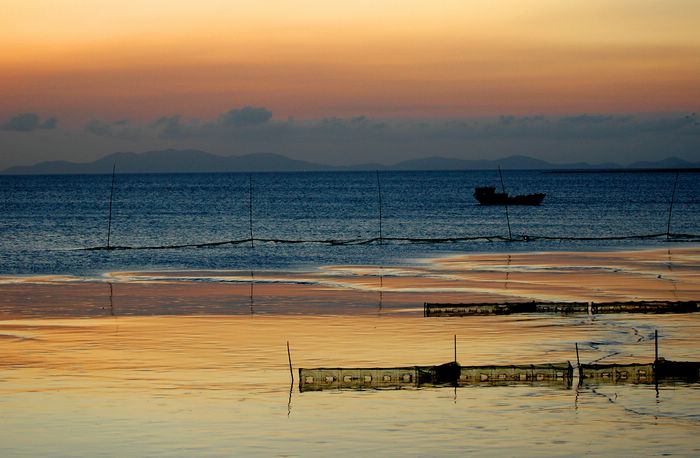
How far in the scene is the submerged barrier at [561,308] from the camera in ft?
96.2

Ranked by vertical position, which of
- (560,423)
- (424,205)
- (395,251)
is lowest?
(560,423)

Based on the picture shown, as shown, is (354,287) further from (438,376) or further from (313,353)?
(438,376)

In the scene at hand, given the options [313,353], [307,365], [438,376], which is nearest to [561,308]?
[313,353]

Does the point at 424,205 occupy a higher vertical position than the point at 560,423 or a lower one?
higher

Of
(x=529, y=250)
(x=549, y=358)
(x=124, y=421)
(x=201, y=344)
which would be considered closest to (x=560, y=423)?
(x=549, y=358)

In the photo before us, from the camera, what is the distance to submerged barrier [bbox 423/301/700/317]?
29312 mm

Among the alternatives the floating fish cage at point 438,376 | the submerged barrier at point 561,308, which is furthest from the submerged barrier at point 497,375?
the submerged barrier at point 561,308

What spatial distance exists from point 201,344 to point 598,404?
33.4 ft

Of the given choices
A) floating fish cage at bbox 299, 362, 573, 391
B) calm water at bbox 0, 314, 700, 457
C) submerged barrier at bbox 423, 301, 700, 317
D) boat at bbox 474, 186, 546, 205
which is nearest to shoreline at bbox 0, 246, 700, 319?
submerged barrier at bbox 423, 301, 700, 317

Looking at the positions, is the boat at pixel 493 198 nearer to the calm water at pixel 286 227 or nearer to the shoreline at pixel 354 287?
the calm water at pixel 286 227

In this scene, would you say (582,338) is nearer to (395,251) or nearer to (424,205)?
(395,251)

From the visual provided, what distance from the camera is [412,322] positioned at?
91.8 ft

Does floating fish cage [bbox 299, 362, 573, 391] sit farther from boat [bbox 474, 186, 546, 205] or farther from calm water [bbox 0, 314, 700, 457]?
boat [bbox 474, 186, 546, 205]

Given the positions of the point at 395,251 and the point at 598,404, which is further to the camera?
the point at 395,251
